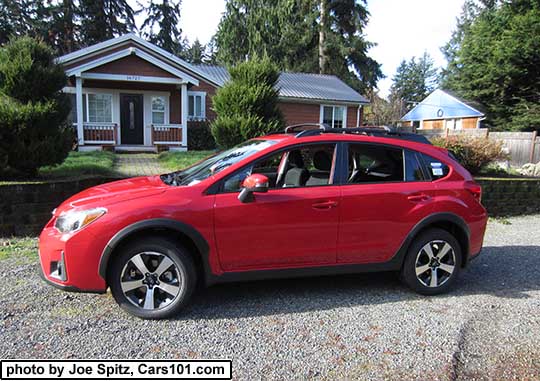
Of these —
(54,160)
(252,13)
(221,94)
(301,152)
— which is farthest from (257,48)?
(301,152)

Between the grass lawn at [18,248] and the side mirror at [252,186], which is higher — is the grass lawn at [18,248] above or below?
below

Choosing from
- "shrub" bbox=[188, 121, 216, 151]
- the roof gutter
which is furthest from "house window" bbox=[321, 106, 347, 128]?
"shrub" bbox=[188, 121, 216, 151]

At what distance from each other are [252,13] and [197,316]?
34.3 metres

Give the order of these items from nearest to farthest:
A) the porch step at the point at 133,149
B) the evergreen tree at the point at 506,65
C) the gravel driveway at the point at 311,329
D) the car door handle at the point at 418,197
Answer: the gravel driveway at the point at 311,329 < the car door handle at the point at 418,197 < the porch step at the point at 133,149 < the evergreen tree at the point at 506,65

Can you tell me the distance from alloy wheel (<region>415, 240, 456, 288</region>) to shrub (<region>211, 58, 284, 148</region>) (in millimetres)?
5785

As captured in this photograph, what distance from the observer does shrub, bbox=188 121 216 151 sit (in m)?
18.0

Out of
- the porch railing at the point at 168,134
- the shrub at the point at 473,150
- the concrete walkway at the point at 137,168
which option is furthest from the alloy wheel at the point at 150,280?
the porch railing at the point at 168,134

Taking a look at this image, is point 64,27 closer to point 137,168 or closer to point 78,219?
point 137,168

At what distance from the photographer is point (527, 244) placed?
21.1 ft

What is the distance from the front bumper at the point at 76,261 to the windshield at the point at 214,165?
979mm

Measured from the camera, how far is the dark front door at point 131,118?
17.4 metres

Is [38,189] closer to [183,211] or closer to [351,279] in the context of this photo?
[183,211]

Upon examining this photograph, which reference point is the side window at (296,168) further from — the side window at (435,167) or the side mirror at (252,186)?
the side window at (435,167)

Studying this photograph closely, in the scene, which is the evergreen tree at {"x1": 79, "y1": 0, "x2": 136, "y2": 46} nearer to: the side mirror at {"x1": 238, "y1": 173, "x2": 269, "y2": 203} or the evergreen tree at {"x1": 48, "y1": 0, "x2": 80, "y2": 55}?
the evergreen tree at {"x1": 48, "y1": 0, "x2": 80, "y2": 55}
